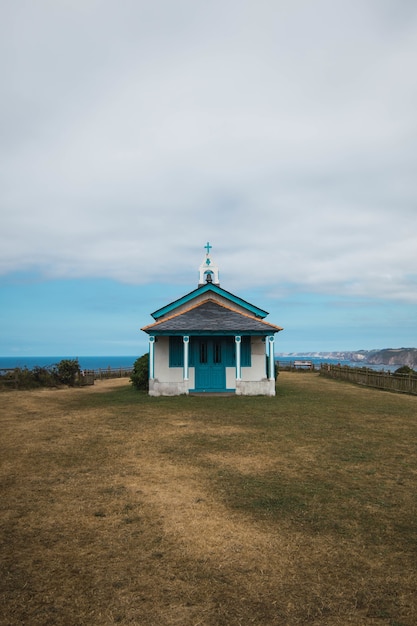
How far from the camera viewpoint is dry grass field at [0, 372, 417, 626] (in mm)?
4367

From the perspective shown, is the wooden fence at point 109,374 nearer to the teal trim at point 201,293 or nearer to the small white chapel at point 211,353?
the teal trim at point 201,293

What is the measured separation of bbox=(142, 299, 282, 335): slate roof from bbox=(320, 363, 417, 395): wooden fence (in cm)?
809

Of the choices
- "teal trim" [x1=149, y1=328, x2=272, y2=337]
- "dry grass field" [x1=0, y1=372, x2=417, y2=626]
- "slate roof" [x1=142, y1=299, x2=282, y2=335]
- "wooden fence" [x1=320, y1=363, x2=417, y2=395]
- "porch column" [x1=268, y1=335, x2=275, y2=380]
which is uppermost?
"slate roof" [x1=142, y1=299, x2=282, y2=335]

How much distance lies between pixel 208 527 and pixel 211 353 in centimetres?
1615

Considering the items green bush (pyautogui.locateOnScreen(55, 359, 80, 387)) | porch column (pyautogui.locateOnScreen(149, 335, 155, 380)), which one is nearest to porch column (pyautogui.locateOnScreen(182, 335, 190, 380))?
porch column (pyautogui.locateOnScreen(149, 335, 155, 380))

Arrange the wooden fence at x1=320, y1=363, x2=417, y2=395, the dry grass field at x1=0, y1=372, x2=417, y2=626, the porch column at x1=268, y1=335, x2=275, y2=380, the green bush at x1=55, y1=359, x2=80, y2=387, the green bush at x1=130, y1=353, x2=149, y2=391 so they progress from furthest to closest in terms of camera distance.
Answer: the green bush at x1=55, y1=359, x2=80, y2=387 < the green bush at x1=130, y1=353, x2=149, y2=391 < the wooden fence at x1=320, y1=363, x2=417, y2=395 < the porch column at x1=268, y1=335, x2=275, y2=380 < the dry grass field at x1=0, y1=372, x2=417, y2=626

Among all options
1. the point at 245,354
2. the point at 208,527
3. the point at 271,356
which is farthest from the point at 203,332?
the point at 208,527

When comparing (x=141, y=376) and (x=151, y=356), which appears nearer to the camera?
(x=151, y=356)

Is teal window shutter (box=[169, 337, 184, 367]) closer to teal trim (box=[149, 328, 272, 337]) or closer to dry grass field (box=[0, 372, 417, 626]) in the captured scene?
teal trim (box=[149, 328, 272, 337])

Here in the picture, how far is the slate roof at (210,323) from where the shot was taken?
68.0ft

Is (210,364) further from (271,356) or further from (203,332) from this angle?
(271,356)

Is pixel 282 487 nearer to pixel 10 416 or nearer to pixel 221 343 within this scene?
pixel 10 416

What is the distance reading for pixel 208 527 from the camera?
6145 millimetres

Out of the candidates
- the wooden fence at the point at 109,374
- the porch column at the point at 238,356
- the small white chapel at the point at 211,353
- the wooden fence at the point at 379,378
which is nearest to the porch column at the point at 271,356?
the small white chapel at the point at 211,353
